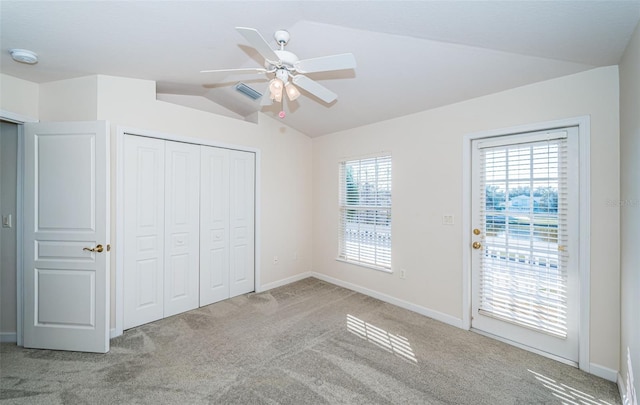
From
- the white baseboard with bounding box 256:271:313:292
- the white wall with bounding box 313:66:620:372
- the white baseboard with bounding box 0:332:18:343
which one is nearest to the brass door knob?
the white baseboard with bounding box 0:332:18:343

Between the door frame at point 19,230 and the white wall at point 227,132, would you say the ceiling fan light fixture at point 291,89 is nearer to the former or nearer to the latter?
the white wall at point 227,132

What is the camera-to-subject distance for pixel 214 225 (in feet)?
11.7

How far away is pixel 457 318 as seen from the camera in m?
2.92

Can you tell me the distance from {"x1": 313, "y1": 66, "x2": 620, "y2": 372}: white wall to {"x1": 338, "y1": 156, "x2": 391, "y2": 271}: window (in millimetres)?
Answer: 136

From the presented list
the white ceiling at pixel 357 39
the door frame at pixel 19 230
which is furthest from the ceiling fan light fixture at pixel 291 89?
the door frame at pixel 19 230

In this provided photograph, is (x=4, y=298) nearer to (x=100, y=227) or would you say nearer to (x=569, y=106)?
(x=100, y=227)

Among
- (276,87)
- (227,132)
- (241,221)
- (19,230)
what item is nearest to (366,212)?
(241,221)

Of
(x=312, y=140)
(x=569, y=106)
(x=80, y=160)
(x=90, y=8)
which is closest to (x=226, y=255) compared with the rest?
(x=80, y=160)

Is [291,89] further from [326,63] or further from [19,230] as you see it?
[19,230]

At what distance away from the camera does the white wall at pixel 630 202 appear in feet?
5.27

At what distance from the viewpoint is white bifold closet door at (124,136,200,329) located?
285 cm

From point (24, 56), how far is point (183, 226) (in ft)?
6.58

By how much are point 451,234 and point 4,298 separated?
4.65m

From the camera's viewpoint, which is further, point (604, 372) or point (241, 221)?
point (241, 221)
